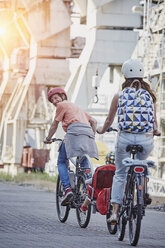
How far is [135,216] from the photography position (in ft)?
31.6

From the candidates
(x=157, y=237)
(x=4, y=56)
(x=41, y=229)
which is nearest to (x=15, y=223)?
(x=41, y=229)

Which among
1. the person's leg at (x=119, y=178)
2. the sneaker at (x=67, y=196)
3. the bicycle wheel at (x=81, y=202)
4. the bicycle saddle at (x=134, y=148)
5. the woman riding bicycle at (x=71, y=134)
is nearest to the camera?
the bicycle saddle at (x=134, y=148)

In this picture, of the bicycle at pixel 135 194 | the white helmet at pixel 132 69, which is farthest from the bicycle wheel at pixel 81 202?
the white helmet at pixel 132 69

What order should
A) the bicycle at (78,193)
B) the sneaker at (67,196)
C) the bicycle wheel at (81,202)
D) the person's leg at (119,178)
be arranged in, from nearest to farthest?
the person's leg at (119,178)
the bicycle wheel at (81,202)
the bicycle at (78,193)
the sneaker at (67,196)

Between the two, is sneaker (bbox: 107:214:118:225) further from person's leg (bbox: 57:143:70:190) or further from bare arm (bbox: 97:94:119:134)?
person's leg (bbox: 57:143:70:190)

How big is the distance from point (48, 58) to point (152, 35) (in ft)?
34.0

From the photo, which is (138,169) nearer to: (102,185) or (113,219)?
(113,219)

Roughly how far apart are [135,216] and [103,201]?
118 centimetres

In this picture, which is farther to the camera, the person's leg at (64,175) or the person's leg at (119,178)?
the person's leg at (64,175)

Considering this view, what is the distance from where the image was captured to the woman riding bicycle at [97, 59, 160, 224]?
9906 millimetres

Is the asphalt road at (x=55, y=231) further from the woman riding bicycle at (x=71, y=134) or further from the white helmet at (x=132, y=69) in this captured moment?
the white helmet at (x=132, y=69)

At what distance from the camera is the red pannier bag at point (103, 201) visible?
1073cm

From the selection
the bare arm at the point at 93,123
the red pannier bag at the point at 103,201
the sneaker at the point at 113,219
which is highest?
the bare arm at the point at 93,123

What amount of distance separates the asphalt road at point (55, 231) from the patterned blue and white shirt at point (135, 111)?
127cm
